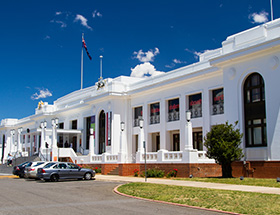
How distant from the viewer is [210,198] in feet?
43.9

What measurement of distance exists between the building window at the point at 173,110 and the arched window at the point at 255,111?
32.2 feet

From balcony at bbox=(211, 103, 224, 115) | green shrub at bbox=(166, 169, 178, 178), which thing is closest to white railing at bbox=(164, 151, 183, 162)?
green shrub at bbox=(166, 169, 178, 178)

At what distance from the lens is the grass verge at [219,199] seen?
1137 cm

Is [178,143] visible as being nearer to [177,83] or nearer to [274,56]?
[177,83]

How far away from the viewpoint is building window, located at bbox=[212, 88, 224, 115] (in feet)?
96.1

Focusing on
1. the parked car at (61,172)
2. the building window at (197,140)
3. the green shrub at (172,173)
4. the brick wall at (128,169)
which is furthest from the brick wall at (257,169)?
the parked car at (61,172)

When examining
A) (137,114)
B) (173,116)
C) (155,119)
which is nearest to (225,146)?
(173,116)

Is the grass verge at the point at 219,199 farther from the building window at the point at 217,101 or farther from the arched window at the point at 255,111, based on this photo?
the building window at the point at 217,101

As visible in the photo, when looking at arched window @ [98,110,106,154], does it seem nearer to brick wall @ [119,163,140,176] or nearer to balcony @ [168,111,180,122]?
balcony @ [168,111,180,122]

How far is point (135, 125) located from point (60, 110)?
1691cm

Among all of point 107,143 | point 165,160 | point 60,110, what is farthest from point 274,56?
point 60,110

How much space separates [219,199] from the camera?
42.9 feet

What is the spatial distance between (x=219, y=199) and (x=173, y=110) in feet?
70.4

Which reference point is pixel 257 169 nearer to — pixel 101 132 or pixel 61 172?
pixel 61 172
